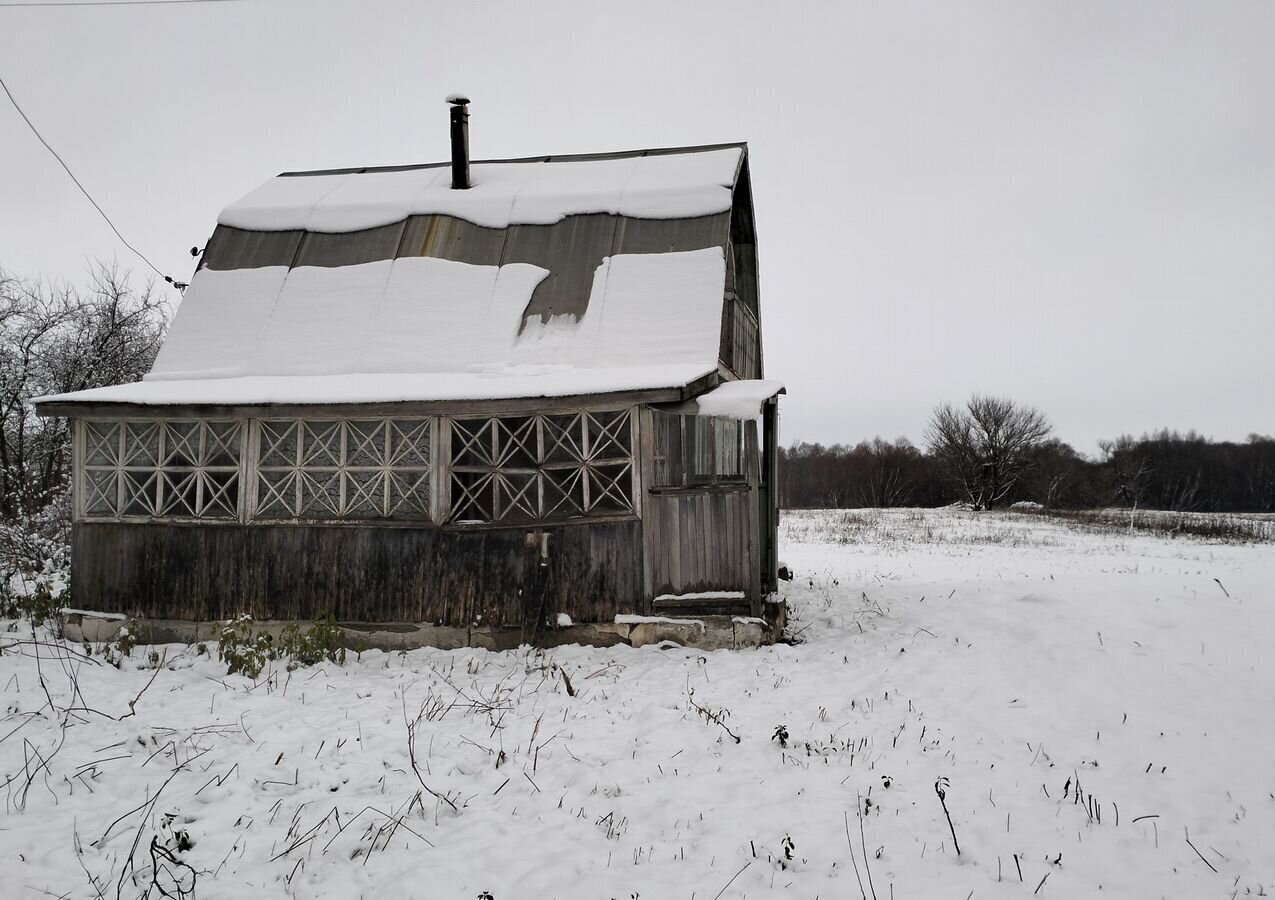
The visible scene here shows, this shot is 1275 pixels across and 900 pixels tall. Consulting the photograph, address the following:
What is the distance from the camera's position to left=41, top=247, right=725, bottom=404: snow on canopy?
843 cm

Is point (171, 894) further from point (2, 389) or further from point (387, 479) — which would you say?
point (2, 389)

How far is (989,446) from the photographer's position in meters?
41.0

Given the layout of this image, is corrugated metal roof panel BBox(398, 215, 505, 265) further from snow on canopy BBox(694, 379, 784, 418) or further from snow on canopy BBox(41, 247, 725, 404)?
snow on canopy BBox(694, 379, 784, 418)

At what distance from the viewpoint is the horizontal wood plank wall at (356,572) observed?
27.0ft

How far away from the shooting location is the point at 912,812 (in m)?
4.39

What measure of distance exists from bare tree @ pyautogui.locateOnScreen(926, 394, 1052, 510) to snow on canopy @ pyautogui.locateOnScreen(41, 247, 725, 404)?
113 feet

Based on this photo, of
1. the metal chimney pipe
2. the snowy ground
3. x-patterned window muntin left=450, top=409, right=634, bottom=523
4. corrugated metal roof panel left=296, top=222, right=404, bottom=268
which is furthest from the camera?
the metal chimney pipe

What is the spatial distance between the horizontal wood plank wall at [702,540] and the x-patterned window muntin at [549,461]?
481 mm

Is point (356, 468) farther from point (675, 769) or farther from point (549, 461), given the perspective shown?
point (675, 769)

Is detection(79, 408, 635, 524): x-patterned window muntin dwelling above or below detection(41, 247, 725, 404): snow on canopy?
below

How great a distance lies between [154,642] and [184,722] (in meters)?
3.88

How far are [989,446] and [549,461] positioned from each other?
128ft

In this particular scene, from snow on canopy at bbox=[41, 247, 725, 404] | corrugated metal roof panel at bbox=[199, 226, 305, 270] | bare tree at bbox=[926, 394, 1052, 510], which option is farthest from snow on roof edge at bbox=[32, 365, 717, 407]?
bare tree at bbox=[926, 394, 1052, 510]

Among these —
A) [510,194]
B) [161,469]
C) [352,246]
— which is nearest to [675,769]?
[161,469]
